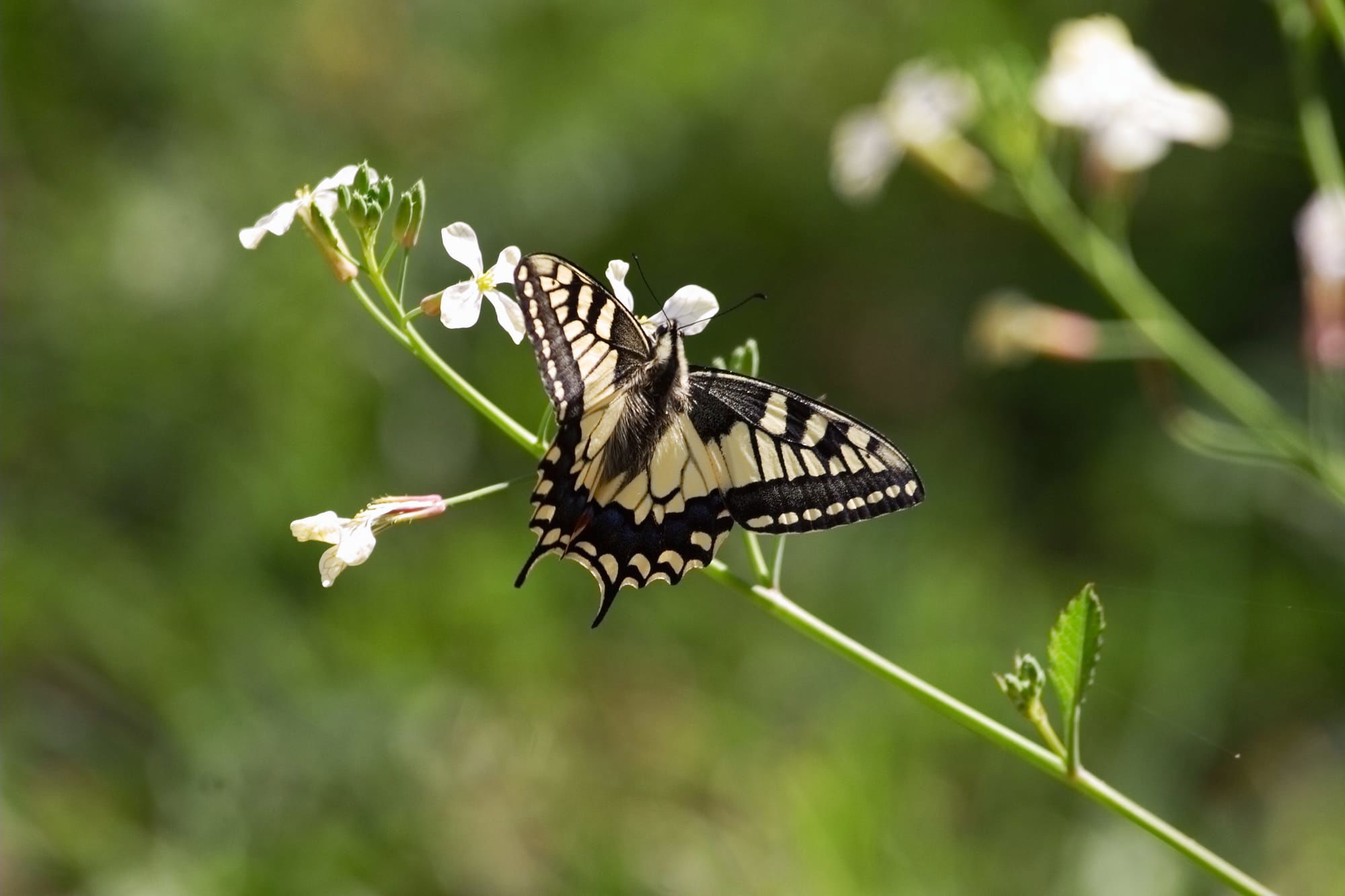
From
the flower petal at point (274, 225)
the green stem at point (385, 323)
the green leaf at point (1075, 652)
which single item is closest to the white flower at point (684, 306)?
the green stem at point (385, 323)

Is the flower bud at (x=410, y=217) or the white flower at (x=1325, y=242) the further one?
the white flower at (x=1325, y=242)

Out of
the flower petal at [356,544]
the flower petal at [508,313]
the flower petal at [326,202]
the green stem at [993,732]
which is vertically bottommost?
the green stem at [993,732]

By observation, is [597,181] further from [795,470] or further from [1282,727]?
[795,470]

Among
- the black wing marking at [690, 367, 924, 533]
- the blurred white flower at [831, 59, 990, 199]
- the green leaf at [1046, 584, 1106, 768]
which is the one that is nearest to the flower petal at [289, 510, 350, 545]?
the black wing marking at [690, 367, 924, 533]

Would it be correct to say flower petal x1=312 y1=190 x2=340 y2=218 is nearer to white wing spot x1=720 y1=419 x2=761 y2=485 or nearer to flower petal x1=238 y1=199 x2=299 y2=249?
flower petal x1=238 y1=199 x2=299 y2=249

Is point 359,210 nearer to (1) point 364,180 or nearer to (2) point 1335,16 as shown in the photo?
(1) point 364,180

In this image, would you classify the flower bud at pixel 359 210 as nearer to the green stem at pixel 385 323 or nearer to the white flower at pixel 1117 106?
the green stem at pixel 385 323
